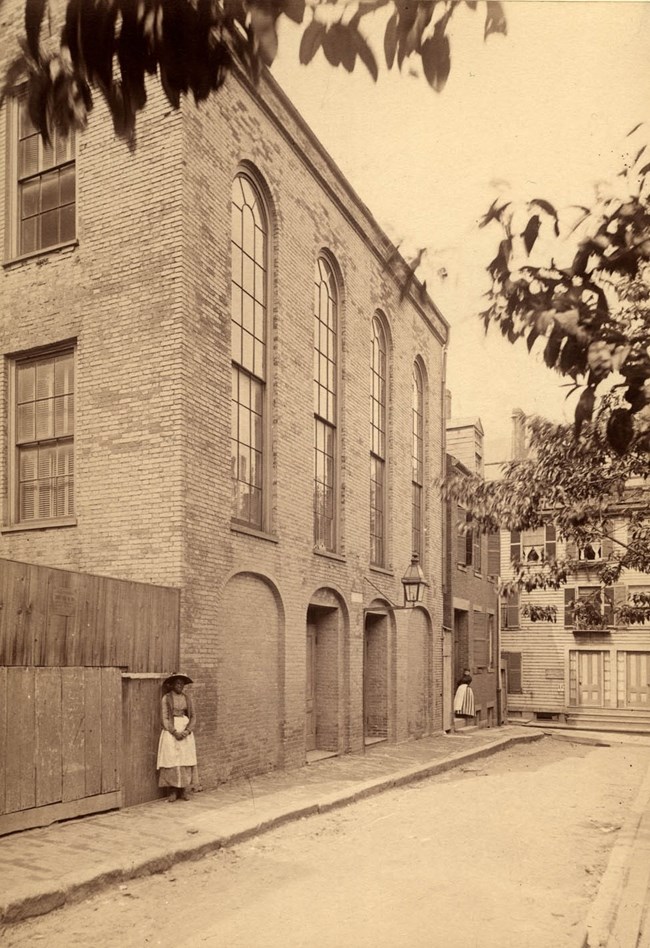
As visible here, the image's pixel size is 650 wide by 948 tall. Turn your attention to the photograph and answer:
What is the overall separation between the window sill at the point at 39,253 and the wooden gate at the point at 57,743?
5.54 m

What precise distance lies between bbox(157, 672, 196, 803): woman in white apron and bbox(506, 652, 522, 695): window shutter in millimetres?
24301

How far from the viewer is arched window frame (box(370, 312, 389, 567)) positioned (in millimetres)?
18500

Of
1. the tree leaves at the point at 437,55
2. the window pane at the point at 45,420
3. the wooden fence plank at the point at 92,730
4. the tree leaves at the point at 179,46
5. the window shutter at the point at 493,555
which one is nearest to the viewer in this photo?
the tree leaves at the point at 179,46

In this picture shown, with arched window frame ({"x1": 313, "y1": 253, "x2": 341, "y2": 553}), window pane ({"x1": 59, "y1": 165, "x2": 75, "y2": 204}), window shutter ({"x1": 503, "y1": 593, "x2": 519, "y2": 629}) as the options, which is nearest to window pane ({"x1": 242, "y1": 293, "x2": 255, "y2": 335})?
arched window frame ({"x1": 313, "y1": 253, "x2": 341, "y2": 553})

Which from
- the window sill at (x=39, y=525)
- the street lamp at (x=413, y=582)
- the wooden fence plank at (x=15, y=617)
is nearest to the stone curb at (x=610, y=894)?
the wooden fence plank at (x=15, y=617)

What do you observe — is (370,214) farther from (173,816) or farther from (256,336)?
(173,816)

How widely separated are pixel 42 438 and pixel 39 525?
45.5 inches

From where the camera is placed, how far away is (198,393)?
11508mm

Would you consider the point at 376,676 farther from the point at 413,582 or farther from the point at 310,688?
the point at 310,688

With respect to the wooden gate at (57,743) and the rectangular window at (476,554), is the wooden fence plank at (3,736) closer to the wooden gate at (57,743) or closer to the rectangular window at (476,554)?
the wooden gate at (57,743)

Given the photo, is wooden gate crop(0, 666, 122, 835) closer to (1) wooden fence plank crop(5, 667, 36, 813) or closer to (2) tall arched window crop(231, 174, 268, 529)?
(1) wooden fence plank crop(5, 667, 36, 813)

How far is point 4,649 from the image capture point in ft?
27.7

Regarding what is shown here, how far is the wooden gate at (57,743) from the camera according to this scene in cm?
Answer: 833

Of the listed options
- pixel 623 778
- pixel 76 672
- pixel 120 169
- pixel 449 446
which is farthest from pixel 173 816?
pixel 449 446
